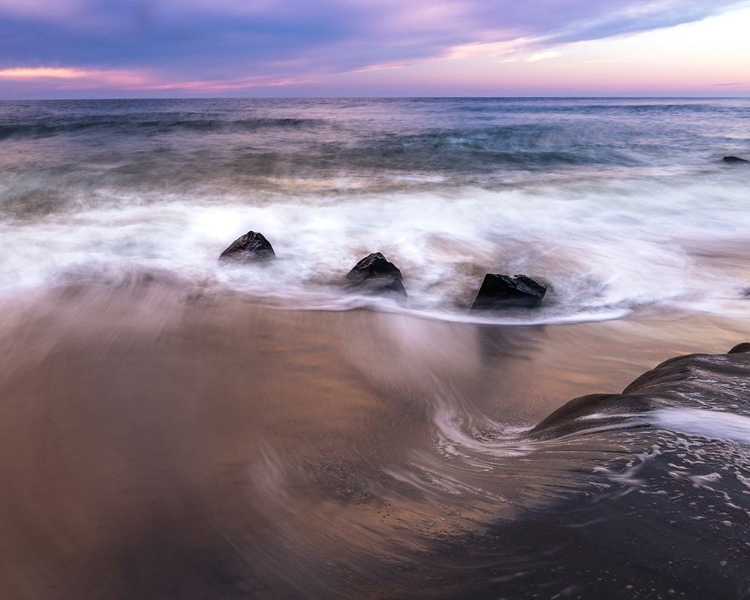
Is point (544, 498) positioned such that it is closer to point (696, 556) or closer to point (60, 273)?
point (696, 556)

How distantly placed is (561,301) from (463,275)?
4.62 feet

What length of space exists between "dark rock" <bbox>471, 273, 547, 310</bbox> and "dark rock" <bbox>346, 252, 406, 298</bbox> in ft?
2.88

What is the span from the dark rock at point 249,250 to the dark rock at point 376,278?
52.2 inches

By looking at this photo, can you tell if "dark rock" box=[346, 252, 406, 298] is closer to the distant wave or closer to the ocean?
the ocean

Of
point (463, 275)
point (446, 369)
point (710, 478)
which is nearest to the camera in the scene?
point (710, 478)

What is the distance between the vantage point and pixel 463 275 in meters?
6.56

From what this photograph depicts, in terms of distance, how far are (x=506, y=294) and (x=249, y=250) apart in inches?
130

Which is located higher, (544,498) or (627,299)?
(544,498)

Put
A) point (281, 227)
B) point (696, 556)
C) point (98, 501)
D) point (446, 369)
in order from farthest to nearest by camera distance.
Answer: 1. point (281, 227)
2. point (446, 369)
3. point (98, 501)
4. point (696, 556)

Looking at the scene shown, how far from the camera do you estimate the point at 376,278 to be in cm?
563

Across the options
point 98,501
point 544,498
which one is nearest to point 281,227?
point 98,501

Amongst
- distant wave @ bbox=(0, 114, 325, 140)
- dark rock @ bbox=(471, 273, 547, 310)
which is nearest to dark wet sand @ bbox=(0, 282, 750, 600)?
dark rock @ bbox=(471, 273, 547, 310)

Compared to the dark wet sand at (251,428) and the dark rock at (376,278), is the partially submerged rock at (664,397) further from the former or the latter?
the dark rock at (376,278)

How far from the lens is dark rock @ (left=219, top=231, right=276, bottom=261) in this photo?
6.43 meters
